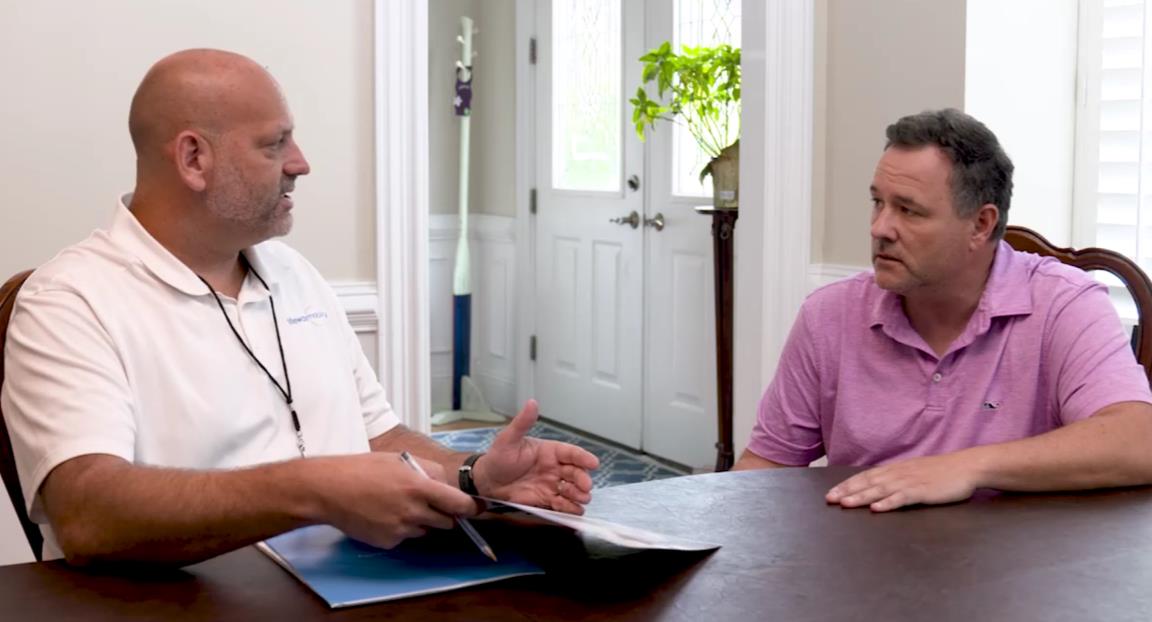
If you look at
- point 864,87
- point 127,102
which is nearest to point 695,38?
point 864,87

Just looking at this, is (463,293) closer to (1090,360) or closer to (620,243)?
(620,243)

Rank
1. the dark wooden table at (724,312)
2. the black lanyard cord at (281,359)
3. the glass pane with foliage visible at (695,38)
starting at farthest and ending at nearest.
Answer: the glass pane with foliage visible at (695,38)
the dark wooden table at (724,312)
the black lanyard cord at (281,359)

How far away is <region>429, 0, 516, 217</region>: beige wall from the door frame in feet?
7.62

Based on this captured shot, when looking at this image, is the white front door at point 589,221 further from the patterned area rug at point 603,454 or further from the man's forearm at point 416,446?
the man's forearm at point 416,446

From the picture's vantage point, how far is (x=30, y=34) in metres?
2.57

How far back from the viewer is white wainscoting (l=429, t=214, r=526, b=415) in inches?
234

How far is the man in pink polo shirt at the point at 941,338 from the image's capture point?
196 cm

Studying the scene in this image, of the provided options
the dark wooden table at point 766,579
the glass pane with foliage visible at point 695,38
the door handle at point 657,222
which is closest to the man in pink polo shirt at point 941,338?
the dark wooden table at point 766,579

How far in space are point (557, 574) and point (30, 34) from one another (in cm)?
188

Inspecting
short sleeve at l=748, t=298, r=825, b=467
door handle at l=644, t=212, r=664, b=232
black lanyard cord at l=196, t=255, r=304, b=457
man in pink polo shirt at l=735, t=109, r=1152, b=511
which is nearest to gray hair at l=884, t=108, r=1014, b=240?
man in pink polo shirt at l=735, t=109, r=1152, b=511

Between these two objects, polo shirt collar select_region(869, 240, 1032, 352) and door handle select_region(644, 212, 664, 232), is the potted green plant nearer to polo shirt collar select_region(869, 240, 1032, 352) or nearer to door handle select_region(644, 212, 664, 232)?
door handle select_region(644, 212, 664, 232)

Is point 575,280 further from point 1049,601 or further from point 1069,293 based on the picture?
point 1049,601

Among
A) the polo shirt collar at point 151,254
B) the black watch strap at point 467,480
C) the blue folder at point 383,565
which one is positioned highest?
the polo shirt collar at point 151,254

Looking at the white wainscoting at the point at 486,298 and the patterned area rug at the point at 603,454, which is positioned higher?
the white wainscoting at the point at 486,298
